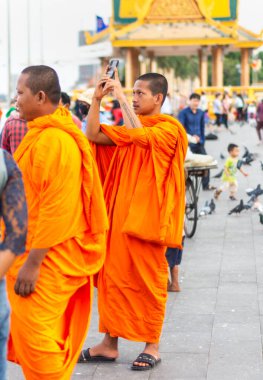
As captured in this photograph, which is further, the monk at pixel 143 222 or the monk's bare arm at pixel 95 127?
the monk at pixel 143 222

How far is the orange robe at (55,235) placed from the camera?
4215 mm

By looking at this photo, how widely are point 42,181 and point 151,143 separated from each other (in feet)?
4.06

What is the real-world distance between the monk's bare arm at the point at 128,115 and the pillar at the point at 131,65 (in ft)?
129

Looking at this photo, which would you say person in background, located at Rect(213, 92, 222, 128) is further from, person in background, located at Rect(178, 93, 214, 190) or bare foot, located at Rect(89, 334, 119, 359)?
bare foot, located at Rect(89, 334, 119, 359)

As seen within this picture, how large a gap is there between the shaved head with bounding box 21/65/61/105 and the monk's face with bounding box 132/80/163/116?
1.21 m

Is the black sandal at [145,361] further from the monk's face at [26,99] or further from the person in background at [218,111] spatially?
the person in background at [218,111]

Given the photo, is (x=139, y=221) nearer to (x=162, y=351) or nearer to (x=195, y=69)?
(x=162, y=351)

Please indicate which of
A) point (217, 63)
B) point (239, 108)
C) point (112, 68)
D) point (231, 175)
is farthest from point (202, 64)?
point (112, 68)

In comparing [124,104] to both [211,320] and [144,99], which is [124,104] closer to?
[144,99]

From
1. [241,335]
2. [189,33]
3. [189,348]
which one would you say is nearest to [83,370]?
[189,348]

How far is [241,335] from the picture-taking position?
19.9 feet

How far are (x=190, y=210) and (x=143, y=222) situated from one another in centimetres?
494

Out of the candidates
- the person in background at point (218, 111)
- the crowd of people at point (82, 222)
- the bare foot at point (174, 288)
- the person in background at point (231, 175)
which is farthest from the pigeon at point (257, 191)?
the person in background at point (218, 111)

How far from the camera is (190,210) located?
10.3 metres
